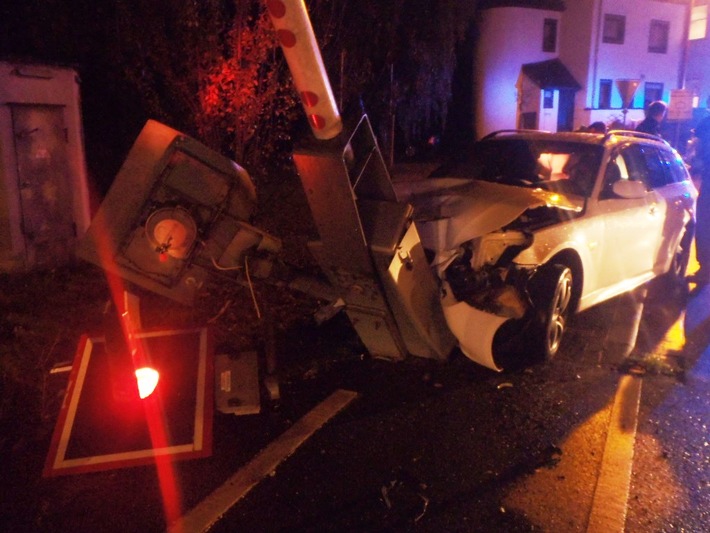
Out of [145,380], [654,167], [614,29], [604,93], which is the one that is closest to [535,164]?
[654,167]

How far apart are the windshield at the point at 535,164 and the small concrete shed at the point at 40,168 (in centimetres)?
419

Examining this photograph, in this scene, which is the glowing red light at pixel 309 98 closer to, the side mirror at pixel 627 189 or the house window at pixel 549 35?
the side mirror at pixel 627 189

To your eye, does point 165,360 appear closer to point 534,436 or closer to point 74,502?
point 74,502

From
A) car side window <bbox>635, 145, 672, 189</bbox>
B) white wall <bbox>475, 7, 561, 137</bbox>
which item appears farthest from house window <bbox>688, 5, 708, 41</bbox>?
car side window <bbox>635, 145, 672, 189</bbox>

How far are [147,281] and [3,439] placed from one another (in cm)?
130

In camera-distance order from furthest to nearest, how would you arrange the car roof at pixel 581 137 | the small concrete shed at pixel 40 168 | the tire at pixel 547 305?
the small concrete shed at pixel 40 168 < the car roof at pixel 581 137 < the tire at pixel 547 305

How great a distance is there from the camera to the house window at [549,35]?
30.4 metres

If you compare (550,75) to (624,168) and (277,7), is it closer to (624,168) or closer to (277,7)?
(624,168)

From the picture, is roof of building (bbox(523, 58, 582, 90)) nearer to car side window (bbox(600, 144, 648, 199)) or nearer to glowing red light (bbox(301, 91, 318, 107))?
car side window (bbox(600, 144, 648, 199))

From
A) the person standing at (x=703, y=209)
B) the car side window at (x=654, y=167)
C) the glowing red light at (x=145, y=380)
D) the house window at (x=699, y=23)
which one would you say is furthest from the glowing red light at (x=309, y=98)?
the house window at (x=699, y=23)

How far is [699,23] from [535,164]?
134 ft

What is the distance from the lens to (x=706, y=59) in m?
40.0

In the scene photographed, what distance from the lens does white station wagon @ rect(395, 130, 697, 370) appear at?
16.4 ft

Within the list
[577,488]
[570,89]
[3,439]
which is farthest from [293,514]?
[570,89]
